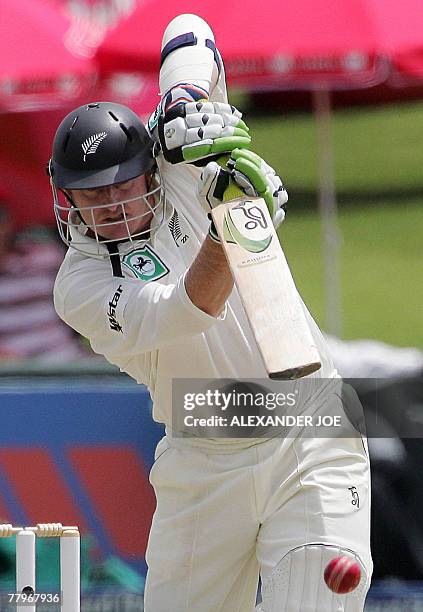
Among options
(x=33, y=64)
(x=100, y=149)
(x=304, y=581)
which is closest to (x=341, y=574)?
(x=304, y=581)

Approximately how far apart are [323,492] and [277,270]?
2.13 ft

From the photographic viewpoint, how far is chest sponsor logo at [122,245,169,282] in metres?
3.20

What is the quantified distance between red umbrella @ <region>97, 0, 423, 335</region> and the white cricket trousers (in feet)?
10.9

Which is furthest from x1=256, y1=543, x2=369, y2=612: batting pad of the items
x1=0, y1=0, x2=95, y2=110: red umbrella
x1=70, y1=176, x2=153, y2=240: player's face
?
x1=0, y1=0, x2=95, y2=110: red umbrella

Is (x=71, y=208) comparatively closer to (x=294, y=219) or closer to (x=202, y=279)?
(x=202, y=279)

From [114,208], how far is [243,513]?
830 millimetres

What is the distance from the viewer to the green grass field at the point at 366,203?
1242 centimetres

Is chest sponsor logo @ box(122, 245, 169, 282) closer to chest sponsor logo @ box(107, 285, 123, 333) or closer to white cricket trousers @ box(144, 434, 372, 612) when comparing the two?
chest sponsor logo @ box(107, 285, 123, 333)

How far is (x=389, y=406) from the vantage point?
484 cm

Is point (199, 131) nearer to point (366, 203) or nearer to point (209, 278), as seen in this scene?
point (209, 278)

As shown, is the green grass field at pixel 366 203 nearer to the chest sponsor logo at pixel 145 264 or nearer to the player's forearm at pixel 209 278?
the chest sponsor logo at pixel 145 264

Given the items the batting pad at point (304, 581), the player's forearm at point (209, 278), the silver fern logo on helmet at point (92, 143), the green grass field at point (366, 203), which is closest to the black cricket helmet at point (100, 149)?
the silver fern logo on helmet at point (92, 143)

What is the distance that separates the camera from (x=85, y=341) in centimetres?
720

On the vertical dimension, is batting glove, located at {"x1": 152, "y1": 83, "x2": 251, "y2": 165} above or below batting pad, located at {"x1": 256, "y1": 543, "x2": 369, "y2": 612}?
above
